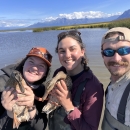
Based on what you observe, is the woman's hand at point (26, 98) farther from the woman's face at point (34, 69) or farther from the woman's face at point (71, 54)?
the woman's face at point (71, 54)

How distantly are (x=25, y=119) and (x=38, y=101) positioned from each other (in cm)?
42

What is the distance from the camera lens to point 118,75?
8.43 ft

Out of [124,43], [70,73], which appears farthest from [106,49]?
[70,73]

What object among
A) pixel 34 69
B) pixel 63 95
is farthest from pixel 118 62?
pixel 34 69

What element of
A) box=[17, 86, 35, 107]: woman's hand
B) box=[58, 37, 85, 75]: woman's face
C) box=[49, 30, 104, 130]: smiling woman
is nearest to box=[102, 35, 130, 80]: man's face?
box=[49, 30, 104, 130]: smiling woman

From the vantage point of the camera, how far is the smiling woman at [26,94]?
9.49 ft

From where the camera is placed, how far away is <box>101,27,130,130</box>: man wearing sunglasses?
2318 mm

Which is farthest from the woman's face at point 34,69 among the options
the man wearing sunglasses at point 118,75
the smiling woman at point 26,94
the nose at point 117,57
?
the nose at point 117,57

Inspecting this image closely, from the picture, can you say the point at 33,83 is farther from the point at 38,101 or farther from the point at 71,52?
the point at 71,52

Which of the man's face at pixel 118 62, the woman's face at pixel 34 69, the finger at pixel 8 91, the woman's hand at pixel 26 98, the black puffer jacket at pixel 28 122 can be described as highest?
the man's face at pixel 118 62

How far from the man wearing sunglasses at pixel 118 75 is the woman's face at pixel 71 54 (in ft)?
1.83

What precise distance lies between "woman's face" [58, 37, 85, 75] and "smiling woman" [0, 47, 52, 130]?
349 millimetres

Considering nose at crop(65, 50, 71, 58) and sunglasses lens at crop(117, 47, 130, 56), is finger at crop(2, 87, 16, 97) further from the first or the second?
sunglasses lens at crop(117, 47, 130, 56)

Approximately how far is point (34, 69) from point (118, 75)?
1414mm
